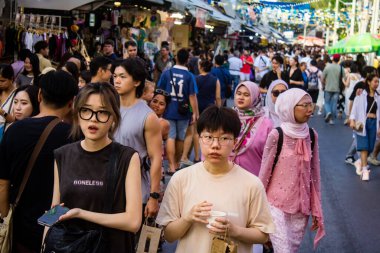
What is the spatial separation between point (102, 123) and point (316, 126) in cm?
1608

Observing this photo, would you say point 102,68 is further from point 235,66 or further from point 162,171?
point 235,66

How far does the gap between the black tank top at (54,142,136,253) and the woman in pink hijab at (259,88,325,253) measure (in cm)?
240

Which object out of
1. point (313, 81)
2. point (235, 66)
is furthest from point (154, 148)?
point (235, 66)

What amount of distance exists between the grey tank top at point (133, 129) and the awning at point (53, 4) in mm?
8334

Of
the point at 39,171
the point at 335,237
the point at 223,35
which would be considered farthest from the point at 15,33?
the point at 223,35

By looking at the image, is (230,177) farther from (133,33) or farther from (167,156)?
(133,33)

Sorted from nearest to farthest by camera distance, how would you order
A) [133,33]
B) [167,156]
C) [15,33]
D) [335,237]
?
[335,237]
[167,156]
[15,33]
[133,33]

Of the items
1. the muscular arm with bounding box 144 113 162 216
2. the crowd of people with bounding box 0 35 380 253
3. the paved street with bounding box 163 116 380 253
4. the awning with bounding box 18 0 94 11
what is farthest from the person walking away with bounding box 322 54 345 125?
the muscular arm with bounding box 144 113 162 216

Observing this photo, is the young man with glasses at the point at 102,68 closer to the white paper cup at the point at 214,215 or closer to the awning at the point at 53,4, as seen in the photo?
the white paper cup at the point at 214,215

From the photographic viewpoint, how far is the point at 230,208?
3.53 metres

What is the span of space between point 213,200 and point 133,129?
1613 millimetres

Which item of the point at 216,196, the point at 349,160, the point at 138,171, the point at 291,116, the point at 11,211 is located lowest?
the point at 349,160

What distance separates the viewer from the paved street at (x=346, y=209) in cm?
746

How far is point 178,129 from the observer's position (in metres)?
10.8
